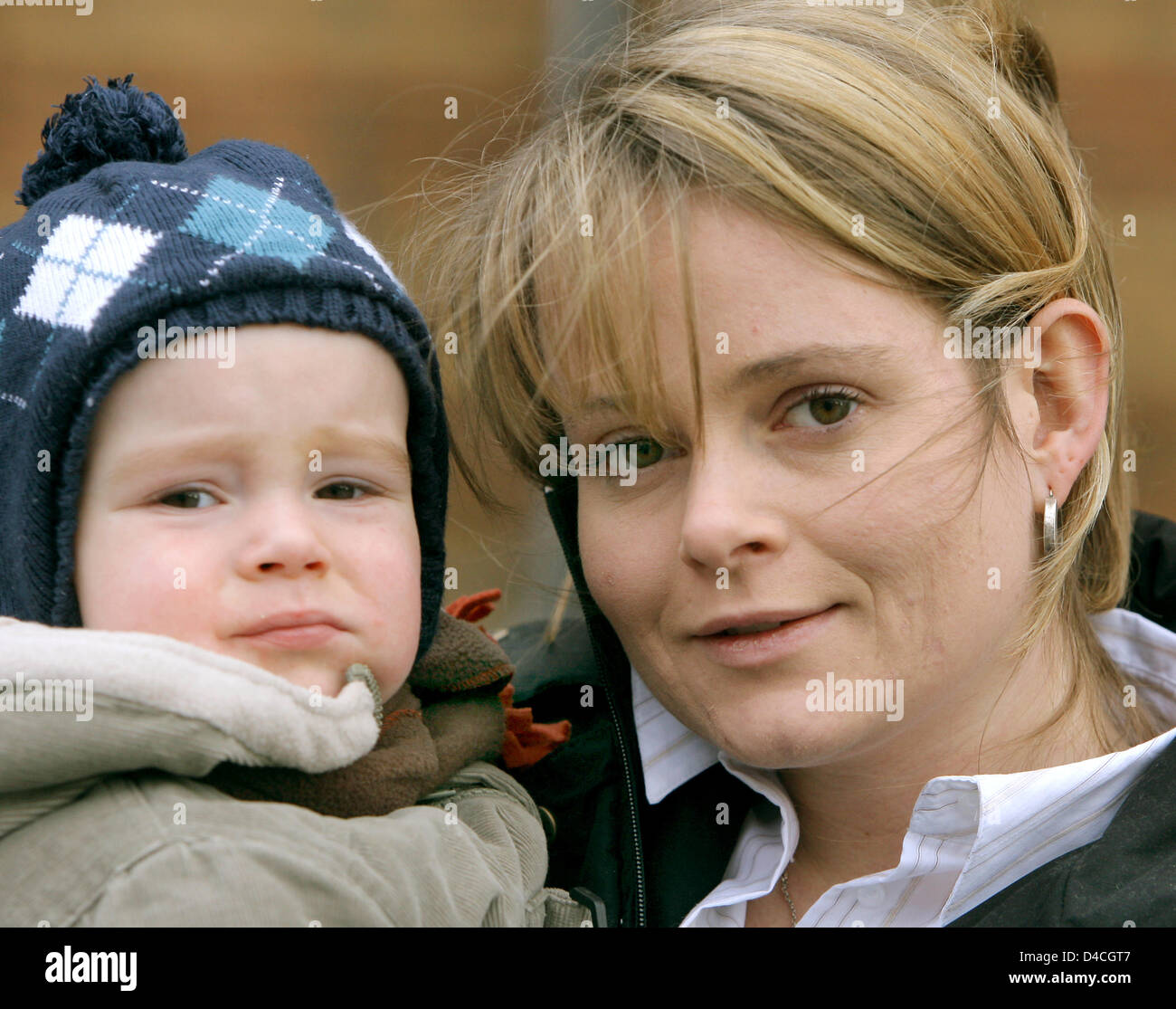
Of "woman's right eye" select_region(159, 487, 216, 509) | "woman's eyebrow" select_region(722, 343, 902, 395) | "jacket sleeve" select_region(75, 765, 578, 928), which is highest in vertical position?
"woman's eyebrow" select_region(722, 343, 902, 395)

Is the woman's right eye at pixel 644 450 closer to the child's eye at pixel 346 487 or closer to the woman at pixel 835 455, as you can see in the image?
the woman at pixel 835 455

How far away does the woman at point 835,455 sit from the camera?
162 cm

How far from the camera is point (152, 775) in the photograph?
4.56 ft

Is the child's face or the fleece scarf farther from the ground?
the child's face

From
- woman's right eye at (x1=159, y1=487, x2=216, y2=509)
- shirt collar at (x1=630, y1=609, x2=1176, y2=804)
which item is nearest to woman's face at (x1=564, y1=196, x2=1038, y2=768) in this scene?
shirt collar at (x1=630, y1=609, x2=1176, y2=804)

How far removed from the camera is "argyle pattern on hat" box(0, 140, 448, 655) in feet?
5.06

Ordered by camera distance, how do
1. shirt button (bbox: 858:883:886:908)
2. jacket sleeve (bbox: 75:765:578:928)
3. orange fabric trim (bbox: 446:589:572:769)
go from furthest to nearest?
orange fabric trim (bbox: 446:589:572:769) → shirt button (bbox: 858:883:886:908) → jacket sleeve (bbox: 75:765:578:928)

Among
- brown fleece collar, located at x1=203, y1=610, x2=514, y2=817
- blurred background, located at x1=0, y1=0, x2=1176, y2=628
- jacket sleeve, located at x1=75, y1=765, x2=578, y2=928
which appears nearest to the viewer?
jacket sleeve, located at x1=75, y1=765, x2=578, y2=928

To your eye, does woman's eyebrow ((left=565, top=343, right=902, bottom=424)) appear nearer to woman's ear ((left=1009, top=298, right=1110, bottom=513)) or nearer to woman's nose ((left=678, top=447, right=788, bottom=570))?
woman's nose ((left=678, top=447, right=788, bottom=570))

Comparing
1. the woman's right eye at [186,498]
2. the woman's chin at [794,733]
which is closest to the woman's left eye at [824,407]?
the woman's chin at [794,733]

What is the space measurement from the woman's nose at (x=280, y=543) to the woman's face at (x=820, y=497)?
45 centimetres
